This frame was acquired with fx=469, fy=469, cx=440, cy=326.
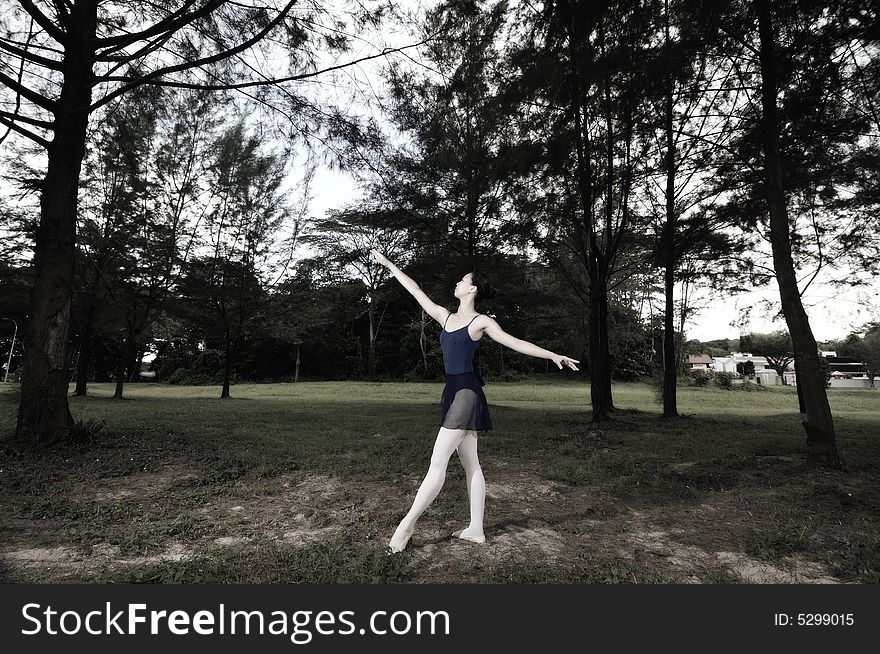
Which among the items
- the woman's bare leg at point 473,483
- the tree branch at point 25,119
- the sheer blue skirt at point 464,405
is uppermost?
the tree branch at point 25,119

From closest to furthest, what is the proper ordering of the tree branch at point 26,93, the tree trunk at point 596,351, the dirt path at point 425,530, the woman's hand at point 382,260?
the dirt path at point 425,530 < the woman's hand at point 382,260 < the tree branch at point 26,93 < the tree trunk at point 596,351

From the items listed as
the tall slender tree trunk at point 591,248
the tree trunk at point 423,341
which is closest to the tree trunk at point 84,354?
the tall slender tree trunk at point 591,248

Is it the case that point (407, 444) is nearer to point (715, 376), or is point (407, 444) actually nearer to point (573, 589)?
point (573, 589)

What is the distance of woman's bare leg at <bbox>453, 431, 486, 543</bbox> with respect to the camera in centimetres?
359

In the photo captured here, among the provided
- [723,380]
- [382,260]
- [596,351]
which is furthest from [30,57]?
[723,380]

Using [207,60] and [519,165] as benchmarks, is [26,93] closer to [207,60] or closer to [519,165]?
[207,60]

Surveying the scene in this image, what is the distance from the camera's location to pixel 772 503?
489 centimetres

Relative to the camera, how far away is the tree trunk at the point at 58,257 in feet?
22.0

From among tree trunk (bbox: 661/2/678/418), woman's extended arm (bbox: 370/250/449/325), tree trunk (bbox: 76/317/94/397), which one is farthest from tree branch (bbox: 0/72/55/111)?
tree trunk (bbox: 76/317/94/397)

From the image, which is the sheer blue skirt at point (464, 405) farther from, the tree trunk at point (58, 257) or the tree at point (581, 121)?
the tree trunk at point (58, 257)

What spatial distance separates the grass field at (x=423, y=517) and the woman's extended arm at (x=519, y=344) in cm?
145

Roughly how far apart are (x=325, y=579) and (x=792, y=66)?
8823mm

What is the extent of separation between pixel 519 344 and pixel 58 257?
284 inches

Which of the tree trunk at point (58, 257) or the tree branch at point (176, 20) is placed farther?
the tree trunk at point (58, 257)
